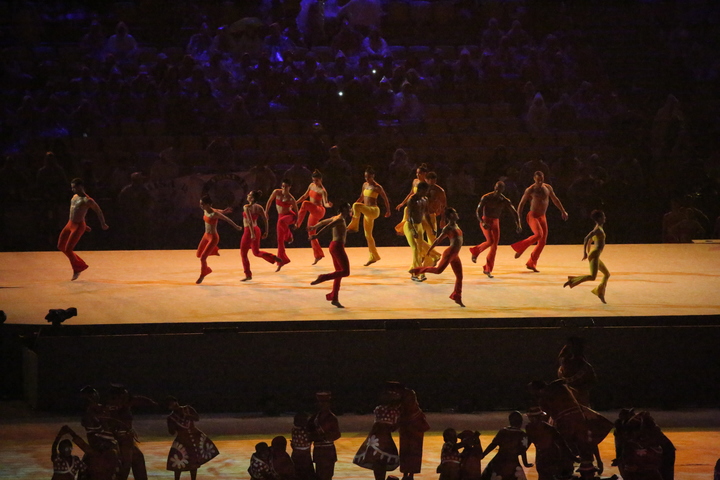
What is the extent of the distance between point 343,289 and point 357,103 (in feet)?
24.9

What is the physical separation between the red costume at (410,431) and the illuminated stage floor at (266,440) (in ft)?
1.72

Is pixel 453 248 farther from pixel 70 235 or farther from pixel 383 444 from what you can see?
pixel 70 235

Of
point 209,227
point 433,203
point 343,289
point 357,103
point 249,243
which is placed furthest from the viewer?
point 357,103

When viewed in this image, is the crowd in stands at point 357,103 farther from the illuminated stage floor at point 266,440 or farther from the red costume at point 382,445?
the red costume at point 382,445

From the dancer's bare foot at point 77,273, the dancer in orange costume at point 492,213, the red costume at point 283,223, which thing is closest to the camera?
the dancer in orange costume at point 492,213

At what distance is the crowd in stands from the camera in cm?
1898

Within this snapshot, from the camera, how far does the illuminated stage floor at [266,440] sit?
8.52 m

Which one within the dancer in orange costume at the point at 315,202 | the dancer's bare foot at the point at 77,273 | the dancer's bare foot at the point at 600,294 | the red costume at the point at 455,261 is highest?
the red costume at the point at 455,261

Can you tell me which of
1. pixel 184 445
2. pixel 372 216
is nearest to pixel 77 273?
pixel 372 216

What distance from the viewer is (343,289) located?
13477 mm

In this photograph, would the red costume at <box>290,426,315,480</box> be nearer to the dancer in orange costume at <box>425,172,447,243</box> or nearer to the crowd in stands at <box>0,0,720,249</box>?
the dancer in orange costume at <box>425,172,447,243</box>

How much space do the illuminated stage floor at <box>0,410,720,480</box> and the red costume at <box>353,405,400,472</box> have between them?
700 mm

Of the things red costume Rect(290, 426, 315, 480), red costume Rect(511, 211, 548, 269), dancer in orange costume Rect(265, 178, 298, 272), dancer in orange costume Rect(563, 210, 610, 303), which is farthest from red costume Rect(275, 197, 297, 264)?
red costume Rect(290, 426, 315, 480)

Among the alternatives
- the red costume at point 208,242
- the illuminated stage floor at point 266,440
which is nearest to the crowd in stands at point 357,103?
the red costume at point 208,242
